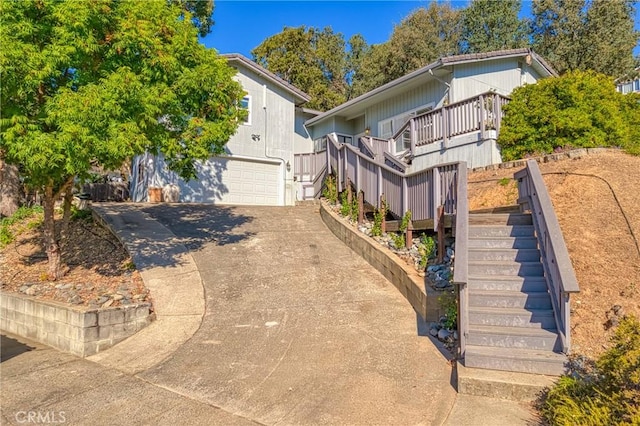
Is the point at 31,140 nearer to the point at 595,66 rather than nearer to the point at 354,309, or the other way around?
the point at 354,309

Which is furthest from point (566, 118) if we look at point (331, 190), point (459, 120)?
point (331, 190)

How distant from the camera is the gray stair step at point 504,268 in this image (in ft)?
17.7

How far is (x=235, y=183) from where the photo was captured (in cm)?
1736

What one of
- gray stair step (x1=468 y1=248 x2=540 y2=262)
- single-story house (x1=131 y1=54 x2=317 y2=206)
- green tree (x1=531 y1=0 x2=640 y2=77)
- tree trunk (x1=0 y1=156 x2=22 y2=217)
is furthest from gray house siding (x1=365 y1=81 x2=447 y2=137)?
green tree (x1=531 y1=0 x2=640 y2=77)

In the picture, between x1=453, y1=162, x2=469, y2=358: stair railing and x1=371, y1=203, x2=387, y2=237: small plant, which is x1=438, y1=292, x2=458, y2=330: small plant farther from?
x1=371, y1=203, x2=387, y2=237: small plant

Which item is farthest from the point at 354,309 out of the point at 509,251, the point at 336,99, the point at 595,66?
the point at 336,99

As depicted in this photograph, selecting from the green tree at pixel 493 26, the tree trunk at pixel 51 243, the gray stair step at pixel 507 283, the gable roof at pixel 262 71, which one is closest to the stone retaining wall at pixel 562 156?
the gray stair step at pixel 507 283

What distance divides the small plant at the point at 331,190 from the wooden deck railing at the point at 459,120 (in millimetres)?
2767

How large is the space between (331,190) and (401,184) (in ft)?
15.2

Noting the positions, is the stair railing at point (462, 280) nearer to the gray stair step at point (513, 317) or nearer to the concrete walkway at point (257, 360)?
the gray stair step at point (513, 317)

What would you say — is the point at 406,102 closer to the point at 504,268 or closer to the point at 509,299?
the point at 504,268

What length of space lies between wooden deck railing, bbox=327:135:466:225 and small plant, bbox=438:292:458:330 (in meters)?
1.56

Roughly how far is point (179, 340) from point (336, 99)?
90.7ft

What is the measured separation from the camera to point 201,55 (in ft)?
24.8
